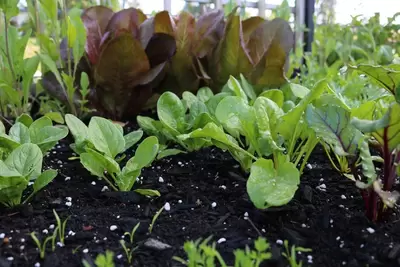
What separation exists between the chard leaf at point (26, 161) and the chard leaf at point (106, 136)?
0.40 ft

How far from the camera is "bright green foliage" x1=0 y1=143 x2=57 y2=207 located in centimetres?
84

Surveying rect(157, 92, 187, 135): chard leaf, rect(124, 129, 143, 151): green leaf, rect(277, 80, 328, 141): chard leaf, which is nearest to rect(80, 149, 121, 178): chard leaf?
rect(124, 129, 143, 151): green leaf

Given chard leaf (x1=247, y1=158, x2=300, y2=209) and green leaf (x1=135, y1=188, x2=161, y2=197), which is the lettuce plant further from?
chard leaf (x1=247, y1=158, x2=300, y2=209)

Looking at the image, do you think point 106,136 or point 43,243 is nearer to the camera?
point 43,243

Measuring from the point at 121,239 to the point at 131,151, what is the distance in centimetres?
49

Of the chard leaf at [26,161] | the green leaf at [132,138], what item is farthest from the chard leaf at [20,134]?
the green leaf at [132,138]

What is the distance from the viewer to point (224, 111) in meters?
0.98

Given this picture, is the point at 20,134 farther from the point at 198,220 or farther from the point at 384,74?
the point at 384,74

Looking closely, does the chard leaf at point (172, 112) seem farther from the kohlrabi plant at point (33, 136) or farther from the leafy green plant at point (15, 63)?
the leafy green plant at point (15, 63)

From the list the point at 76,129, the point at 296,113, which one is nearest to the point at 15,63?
the point at 76,129

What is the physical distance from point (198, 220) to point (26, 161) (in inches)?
14.3

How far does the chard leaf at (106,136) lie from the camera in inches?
38.2

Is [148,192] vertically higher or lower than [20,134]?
lower

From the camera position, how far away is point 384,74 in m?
0.75
